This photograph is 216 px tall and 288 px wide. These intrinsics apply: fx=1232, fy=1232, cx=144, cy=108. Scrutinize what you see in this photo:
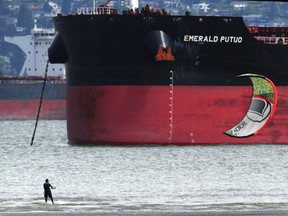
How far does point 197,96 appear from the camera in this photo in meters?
50.5

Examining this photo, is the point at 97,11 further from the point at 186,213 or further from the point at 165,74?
the point at 186,213

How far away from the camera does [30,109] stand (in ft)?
330

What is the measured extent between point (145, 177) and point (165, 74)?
9094 millimetres

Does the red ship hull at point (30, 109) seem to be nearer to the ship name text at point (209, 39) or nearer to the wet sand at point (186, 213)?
the ship name text at point (209, 39)

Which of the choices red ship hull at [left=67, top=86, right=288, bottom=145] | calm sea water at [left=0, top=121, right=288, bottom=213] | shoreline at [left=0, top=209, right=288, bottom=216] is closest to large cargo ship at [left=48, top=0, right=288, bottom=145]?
red ship hull at [left=67, top=86, right=288, bottom=145]

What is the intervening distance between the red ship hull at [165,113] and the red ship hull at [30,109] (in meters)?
49.5

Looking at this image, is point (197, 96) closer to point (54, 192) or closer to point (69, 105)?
point (69, 105)

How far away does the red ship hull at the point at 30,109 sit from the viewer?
101m

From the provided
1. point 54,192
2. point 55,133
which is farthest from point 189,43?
point 55,133

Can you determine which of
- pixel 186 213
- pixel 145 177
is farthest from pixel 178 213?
pixel 145 177

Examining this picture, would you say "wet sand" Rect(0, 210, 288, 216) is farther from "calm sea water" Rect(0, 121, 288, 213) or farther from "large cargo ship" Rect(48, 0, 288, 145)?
"large cargo ship" Rect(48, 0, 288, 145)

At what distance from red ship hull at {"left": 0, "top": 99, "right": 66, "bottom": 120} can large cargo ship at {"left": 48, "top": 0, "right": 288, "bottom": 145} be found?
49486mm

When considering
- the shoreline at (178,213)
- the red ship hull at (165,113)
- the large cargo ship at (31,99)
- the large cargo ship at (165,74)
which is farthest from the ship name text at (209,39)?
the large cargo ship at (31,99)

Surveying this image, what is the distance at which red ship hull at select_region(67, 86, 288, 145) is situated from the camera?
165ft
